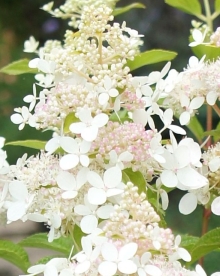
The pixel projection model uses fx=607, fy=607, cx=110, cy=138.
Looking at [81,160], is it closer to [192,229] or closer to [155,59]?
[155,59]

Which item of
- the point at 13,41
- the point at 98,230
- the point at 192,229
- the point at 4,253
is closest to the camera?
the point at 98,230

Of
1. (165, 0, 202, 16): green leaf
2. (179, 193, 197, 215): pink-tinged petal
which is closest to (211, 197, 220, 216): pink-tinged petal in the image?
(179, 193, 197, 215): pink-tinged petal

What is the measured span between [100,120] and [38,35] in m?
3.01

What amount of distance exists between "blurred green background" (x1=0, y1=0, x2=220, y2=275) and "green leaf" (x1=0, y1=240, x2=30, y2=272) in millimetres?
1644

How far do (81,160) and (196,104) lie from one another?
140mm

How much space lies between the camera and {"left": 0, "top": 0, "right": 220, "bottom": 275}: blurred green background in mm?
2668

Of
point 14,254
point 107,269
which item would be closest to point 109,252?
point 107,269

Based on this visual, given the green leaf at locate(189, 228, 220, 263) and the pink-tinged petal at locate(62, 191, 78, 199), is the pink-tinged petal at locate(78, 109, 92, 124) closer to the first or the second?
the pink-tinged petal at locate(62, 191, 78, 199)

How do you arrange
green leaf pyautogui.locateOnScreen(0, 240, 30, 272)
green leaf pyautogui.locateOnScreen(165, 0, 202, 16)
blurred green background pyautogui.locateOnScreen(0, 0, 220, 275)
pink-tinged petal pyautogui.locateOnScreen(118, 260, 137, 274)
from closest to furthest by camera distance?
1. pink-tinged petal pyautogui.locateOnScreen(118, 260, 137, 274)
2. green leaf pyautogui.locateOnScreen(0, 240, 30, 272)
3. green leaf pyautogui.locateOnScreen(165, 0, 202, 16)
4. blurred green background pyautogui.locateOnScreen(0, 0, 220, 275)

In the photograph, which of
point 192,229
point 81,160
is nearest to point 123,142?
point 81,160

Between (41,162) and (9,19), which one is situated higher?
(9,19)

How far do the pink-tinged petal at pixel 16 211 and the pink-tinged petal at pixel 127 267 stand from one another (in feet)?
0.43

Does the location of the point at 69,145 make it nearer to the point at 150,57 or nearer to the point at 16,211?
the point at 16,211

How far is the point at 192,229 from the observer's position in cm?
218
